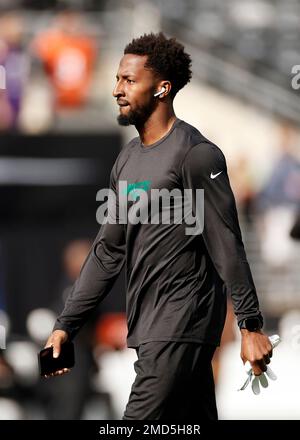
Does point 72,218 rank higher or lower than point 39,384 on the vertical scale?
higher

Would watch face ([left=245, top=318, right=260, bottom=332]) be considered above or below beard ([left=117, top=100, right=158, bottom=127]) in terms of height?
below

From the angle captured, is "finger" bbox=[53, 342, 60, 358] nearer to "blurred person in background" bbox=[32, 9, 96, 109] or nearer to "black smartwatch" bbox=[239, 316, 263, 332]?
"black smartwatch" bbox=[239, 316, 263, 332]

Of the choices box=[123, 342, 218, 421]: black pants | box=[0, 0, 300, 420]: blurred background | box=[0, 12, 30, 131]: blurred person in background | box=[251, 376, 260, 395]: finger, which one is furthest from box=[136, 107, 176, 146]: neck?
box=[0, 12, 30, 131]: blurred person in background

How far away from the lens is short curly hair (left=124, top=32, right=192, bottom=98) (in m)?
5.63

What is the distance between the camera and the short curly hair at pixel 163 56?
563 cm

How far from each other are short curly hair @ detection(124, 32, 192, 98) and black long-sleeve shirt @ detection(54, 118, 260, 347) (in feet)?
0.67

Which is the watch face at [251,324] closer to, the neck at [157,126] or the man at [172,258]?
the man at [172,258]

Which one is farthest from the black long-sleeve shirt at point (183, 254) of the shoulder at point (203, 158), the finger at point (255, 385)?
the finger at point (255, 385)

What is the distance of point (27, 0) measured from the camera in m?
16.5

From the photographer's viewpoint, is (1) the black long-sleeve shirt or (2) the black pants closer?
(1) the black long-sleeve shirt
